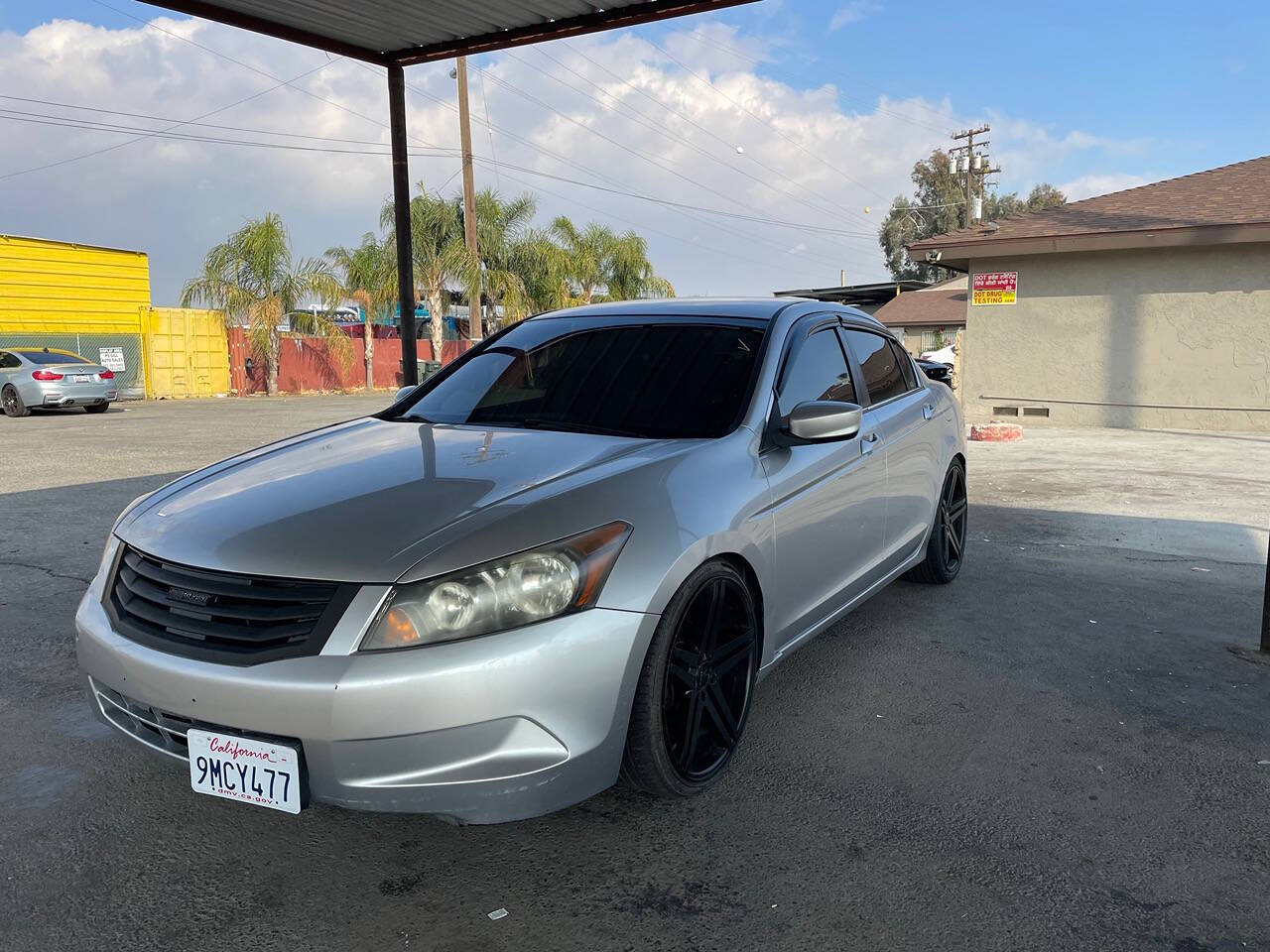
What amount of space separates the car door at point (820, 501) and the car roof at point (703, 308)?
0.42 ft

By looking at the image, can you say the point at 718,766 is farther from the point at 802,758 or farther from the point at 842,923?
the point at 842,923

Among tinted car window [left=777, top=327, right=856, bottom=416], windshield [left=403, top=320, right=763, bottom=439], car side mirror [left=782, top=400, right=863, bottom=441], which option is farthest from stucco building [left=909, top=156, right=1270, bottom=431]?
car side mirror [left=782, top=400, right=863, bottom=441]

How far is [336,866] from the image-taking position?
8.77 ft

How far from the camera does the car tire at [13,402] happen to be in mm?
18766

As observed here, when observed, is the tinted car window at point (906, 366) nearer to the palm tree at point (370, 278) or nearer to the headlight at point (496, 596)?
the headlight at point (496, 596)

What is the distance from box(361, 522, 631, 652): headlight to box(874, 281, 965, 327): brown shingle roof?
35936 millimetres

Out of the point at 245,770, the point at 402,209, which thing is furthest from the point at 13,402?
the point at 245,770

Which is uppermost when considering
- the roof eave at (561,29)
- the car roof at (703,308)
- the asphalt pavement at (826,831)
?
the roof eave at (561,29)

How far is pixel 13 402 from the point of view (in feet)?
61.8

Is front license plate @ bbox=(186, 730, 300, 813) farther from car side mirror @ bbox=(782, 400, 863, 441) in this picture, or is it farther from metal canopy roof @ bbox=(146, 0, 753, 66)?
metal canopy roof @ bbox=(146, 0, 753, 66)

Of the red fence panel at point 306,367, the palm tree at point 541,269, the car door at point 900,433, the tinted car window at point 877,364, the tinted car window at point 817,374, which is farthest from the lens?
the palm tree at point 541,269

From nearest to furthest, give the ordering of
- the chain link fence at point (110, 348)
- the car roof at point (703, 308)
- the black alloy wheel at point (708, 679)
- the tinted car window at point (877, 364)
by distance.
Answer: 1. the black alloy wheel at point (708, 679)
2. the car roof at point (703, 308)
3. the tinted car window at point (877, 364)
4. the chain link fence at point (110, 348)

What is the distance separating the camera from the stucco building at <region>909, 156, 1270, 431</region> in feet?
47.6

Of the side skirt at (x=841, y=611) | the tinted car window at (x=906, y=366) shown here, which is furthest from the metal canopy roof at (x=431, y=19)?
the side skirt at (x=841, y=611)
